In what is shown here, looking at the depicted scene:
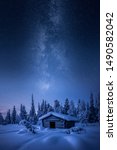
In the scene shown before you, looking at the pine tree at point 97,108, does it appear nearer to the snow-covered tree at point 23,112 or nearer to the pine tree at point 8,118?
the snow-covered tree at point 23,112

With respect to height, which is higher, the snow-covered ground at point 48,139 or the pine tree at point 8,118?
the pine tree at point 8,118

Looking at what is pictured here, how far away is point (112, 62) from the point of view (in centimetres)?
215

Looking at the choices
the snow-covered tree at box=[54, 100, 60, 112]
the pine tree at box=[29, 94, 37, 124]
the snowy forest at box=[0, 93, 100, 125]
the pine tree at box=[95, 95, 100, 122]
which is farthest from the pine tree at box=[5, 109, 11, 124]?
the pine tree at box=[95, 95, 100, 122]

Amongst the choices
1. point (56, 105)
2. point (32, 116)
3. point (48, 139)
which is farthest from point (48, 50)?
point (48, 139)

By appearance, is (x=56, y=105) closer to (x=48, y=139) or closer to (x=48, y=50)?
(x=48, y=139)

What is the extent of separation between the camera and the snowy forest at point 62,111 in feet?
7.22

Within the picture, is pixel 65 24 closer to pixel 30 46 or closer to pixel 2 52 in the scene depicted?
pixel 30 46

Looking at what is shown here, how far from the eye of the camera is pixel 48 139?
2209 millimetres

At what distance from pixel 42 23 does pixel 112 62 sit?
669 mm

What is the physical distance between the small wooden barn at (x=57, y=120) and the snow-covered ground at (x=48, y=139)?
1.7 inches

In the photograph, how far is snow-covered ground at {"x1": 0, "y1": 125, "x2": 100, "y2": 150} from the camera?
86.4 inches

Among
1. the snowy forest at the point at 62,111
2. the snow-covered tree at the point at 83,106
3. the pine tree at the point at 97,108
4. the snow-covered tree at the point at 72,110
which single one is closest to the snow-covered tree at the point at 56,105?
the snowy forest at the point at 62,111

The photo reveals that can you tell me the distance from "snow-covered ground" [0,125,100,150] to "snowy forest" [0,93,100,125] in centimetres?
7

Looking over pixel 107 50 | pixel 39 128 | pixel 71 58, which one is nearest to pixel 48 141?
pixel 39 128
